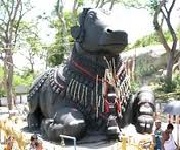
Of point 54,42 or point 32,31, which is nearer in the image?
point 32,31

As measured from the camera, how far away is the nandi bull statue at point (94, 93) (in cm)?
703

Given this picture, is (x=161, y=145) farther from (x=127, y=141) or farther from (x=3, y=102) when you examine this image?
(x=3, y=102)

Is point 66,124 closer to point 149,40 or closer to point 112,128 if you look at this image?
point 112,128

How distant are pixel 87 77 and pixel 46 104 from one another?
0.97m

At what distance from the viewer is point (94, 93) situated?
7.23m

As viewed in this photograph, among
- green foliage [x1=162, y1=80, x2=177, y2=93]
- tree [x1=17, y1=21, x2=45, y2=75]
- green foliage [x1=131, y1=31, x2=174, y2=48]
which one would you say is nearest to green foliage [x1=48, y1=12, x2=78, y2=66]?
tree [x1=17, y1=21, x2=45, y2=75]

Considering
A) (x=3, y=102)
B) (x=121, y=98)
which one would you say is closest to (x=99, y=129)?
(x=121, y=98)

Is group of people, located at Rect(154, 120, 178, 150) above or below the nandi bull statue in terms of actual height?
below

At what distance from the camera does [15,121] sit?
33.0 feet

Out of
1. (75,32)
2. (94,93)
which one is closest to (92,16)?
(75,32)

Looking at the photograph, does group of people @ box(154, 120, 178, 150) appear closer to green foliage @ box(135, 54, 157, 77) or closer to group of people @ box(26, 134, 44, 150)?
group of people @ box(26, 134, 44, 150)

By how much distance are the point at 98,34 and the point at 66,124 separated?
1.37 metres

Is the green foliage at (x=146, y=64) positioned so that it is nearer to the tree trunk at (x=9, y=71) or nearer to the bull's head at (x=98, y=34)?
the tree trunk at (x=9, y=71)

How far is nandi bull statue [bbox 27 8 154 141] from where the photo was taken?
7.03m
